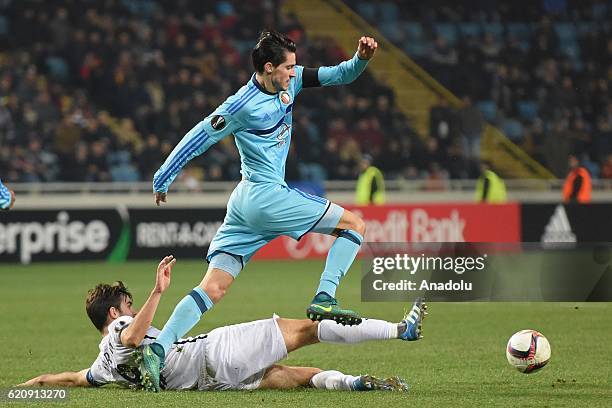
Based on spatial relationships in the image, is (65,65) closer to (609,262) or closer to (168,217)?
(168,217)

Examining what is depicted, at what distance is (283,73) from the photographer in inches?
275

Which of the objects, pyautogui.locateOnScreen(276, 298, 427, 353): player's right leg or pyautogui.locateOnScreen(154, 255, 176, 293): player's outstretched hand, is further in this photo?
pyautogui.locateOnScreen(276, 298, 427, 353): player's right leg

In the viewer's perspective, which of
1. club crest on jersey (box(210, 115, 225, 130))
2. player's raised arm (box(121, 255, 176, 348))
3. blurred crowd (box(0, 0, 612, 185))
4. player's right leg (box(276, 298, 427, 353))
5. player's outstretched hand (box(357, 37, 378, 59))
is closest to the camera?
player's raised arm (box(121, 255, 176, 348))

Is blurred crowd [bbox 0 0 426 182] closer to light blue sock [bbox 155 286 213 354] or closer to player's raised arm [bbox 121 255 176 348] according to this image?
light blue sock [bbox 155 286 213 354]

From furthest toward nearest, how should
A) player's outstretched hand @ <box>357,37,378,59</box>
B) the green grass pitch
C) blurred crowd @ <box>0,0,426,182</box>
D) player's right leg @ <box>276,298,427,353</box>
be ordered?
blurred crowd @ <box>0,0,426,182</box>
player's outstretched hand @ <box>357,37,378,59</box>
player's right leg @ <box>276,298,427,353</box>
the green grass pitch

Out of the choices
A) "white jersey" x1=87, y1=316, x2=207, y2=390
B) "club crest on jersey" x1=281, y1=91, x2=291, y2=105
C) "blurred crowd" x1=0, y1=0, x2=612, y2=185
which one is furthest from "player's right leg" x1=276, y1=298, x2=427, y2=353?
"blurred crowd" x1=0, y1=0, x2=612, y2=185

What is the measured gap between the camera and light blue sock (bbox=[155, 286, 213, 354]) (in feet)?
21.9

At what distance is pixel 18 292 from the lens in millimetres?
14133

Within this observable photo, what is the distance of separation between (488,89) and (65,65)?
8.26m

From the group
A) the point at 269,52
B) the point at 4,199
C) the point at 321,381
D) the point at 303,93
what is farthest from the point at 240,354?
the point at 303,93

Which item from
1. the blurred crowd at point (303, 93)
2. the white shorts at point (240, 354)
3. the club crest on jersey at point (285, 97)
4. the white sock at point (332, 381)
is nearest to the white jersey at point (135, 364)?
the white shorts at point (240, 354)

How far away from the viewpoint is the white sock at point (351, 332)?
6793 mm

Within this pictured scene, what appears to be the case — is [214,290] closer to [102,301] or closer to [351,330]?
[102,301]

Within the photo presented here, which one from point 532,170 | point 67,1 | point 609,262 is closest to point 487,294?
point 609,262
